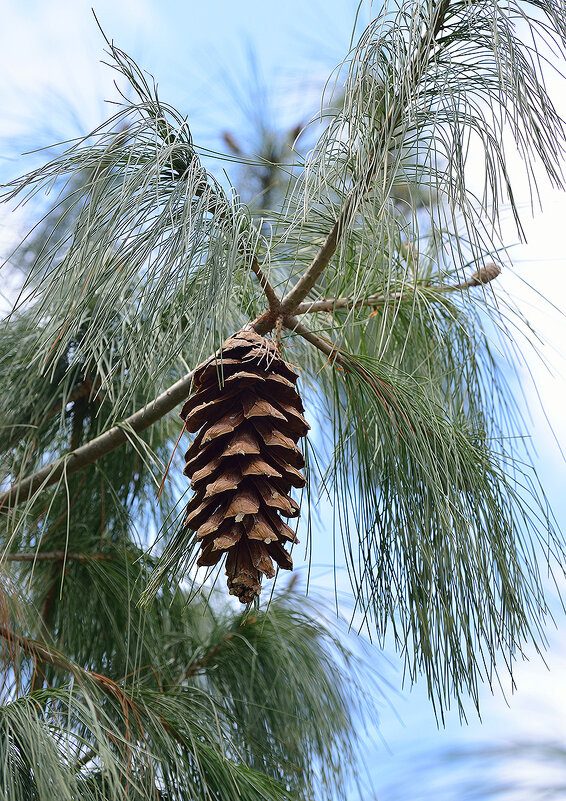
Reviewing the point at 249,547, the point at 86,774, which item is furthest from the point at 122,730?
the point at 249,547

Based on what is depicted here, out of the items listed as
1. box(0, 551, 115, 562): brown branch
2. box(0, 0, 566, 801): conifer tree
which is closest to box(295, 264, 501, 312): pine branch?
box(0, 0, 566, 801): conifer tree

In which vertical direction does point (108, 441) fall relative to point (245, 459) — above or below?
above

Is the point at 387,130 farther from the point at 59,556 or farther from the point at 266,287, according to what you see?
the point at 59,556

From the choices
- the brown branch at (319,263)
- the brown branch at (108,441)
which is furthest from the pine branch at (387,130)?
the brown branch at (108,441)

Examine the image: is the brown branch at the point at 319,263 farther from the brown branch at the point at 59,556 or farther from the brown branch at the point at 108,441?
the brown branch at the point at 59,556

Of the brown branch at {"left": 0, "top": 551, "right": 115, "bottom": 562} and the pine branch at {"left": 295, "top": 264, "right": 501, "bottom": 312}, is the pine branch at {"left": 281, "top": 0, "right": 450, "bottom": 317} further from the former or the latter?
the brown branch at {"left": 0, "top": 551, "right": 115, "bottom": 562}

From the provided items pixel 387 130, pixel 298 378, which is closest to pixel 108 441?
pixel 298 378
